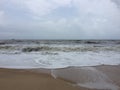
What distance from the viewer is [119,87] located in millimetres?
5195

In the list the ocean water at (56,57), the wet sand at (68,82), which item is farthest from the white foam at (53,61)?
the wet sand at (68,82)

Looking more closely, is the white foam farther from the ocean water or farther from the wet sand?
the wet sand

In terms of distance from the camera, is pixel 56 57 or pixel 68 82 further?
pixel 56 57

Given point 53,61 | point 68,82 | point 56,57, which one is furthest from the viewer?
point 56,57

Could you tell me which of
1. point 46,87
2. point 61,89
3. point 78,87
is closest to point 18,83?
point 46,87

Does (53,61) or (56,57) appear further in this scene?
(56,57)

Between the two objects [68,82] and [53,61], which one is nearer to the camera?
[68,82]

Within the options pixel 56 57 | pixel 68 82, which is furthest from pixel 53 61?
pixel 68 82

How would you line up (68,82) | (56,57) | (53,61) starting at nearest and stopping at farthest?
(68,82) → (53,61) → (56,57)

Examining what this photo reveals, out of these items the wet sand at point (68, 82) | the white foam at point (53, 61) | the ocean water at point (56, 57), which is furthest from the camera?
the ocean water at point (56, 57)

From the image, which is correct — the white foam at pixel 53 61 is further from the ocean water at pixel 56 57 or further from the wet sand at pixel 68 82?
the wet sand at pixel 68 82

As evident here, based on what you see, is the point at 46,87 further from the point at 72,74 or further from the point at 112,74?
the point at 112,74

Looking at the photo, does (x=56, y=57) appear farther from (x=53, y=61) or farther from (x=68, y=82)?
(x=68, y=82)

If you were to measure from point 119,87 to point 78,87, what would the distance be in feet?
3.66
